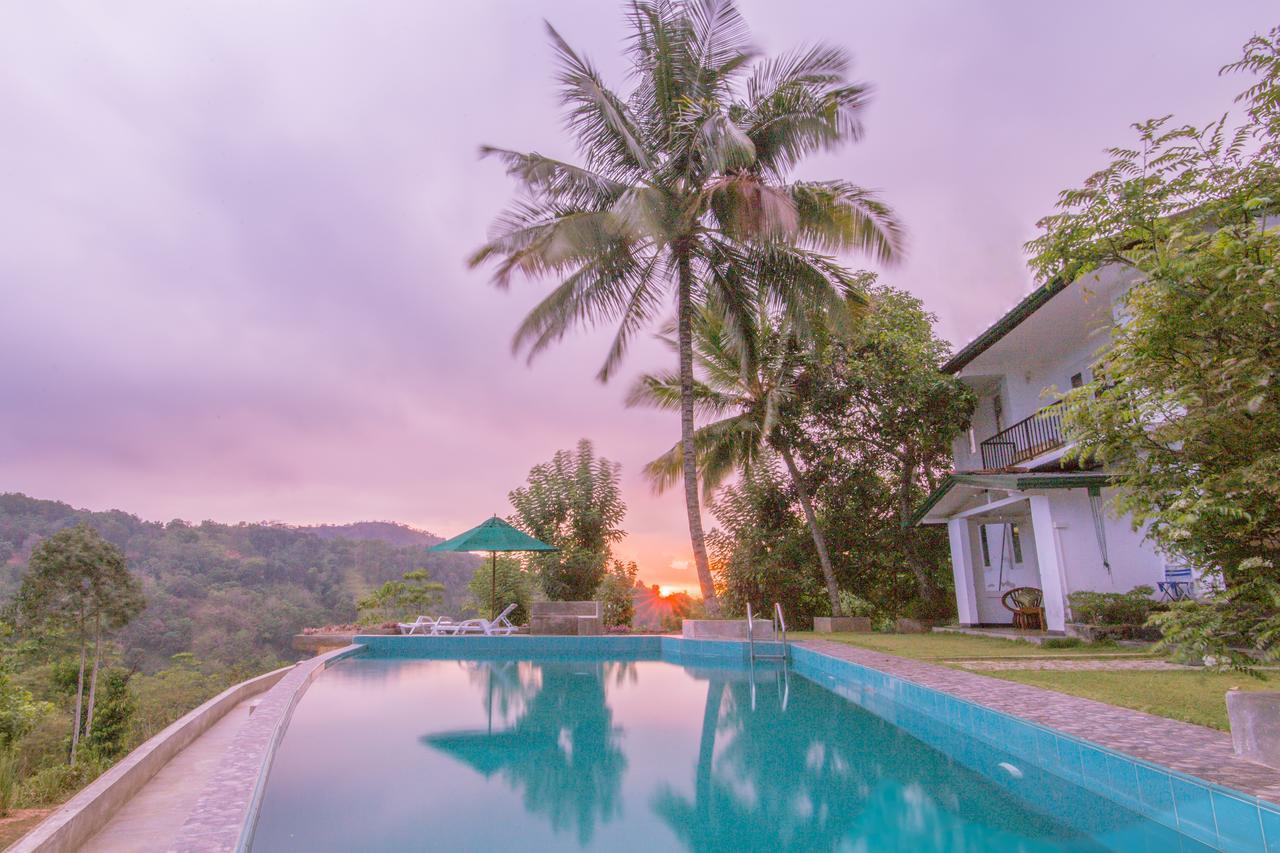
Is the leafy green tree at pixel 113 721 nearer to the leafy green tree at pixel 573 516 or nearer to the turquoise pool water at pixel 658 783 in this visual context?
the turquoise pool water at pixel 658 783

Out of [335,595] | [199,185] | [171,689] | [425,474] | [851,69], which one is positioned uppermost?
[851,69]

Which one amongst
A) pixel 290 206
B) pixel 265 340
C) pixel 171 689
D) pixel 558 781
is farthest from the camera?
pixel 171 689

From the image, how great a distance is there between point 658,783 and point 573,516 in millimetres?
11534

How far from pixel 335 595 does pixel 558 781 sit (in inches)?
1222

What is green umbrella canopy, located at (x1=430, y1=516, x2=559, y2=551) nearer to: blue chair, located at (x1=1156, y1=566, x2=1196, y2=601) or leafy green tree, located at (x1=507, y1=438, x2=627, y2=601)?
leafy green tree, located at (x1=507, y1=438, x2=627, y2=601)

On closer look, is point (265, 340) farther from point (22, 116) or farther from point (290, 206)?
point (22, 116)

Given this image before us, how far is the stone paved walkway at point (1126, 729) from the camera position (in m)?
3.62

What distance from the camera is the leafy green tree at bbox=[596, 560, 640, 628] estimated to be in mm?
16234

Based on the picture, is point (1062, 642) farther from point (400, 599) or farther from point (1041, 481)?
point (400, 599)

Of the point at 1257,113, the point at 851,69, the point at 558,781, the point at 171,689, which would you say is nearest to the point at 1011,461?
the point at 851,69

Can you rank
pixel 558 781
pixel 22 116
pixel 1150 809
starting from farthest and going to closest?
pixel 22 116 → pixel 558 781 → pixel 1150 809

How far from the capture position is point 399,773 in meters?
5.32

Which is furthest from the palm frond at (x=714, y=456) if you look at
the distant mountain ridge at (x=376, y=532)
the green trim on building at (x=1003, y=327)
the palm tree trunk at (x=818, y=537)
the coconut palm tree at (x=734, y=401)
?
the distant mountain ridge at (x=376, y=532)

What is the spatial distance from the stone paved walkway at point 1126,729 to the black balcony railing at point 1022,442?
733cm
